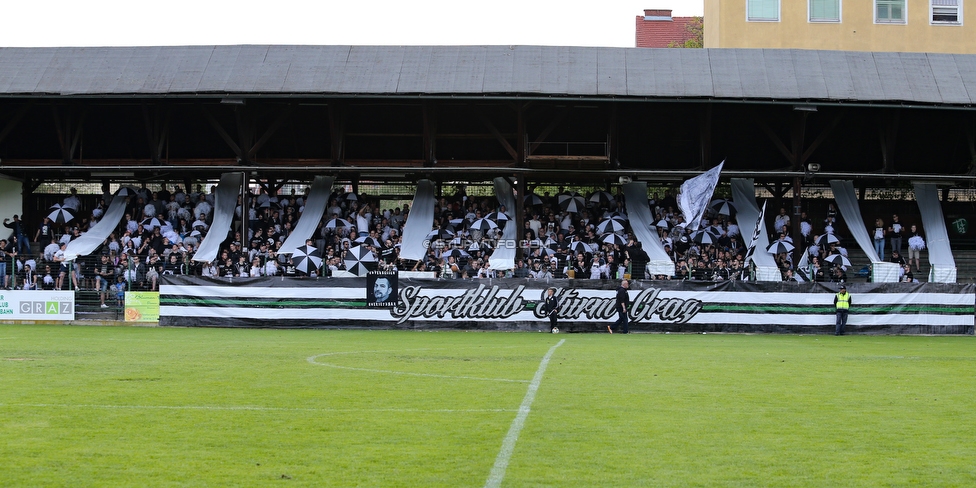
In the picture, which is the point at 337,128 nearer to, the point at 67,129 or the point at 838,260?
the point at 67,129

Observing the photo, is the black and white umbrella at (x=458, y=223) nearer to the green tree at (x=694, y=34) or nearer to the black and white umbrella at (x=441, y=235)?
the black and white umbrella at (x=441, y=235)

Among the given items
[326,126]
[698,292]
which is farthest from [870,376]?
[326,126]

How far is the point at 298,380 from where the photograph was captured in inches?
569

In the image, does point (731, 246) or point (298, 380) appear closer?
point (298, 380)

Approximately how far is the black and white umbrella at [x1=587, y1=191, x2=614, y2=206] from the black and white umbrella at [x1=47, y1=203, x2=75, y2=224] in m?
18.4

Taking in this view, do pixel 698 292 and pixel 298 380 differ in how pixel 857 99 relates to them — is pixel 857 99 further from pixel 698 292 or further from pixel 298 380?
pixel 298 380

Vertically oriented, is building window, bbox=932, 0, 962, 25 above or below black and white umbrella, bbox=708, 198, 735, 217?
above

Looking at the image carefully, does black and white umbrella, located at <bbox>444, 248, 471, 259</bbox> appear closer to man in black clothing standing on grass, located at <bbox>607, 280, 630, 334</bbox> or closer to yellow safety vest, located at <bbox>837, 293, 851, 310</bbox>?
man in black clothing standing on grass, located at <bbox>607, 280, 630, 334</bbox>

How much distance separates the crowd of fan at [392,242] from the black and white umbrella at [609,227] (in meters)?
0.09

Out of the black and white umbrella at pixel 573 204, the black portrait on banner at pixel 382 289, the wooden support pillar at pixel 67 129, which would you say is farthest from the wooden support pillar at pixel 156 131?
the black and white umbrella at pixel 573 204

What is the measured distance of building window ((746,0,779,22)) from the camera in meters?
47.6

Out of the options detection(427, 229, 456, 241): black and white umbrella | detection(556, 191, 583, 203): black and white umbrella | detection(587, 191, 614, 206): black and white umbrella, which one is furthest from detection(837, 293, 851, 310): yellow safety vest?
detection(427, 229, 456, 241): black and white umbrella

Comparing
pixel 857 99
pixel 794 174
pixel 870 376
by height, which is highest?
pixel 857 99

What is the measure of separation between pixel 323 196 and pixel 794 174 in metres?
16.0
